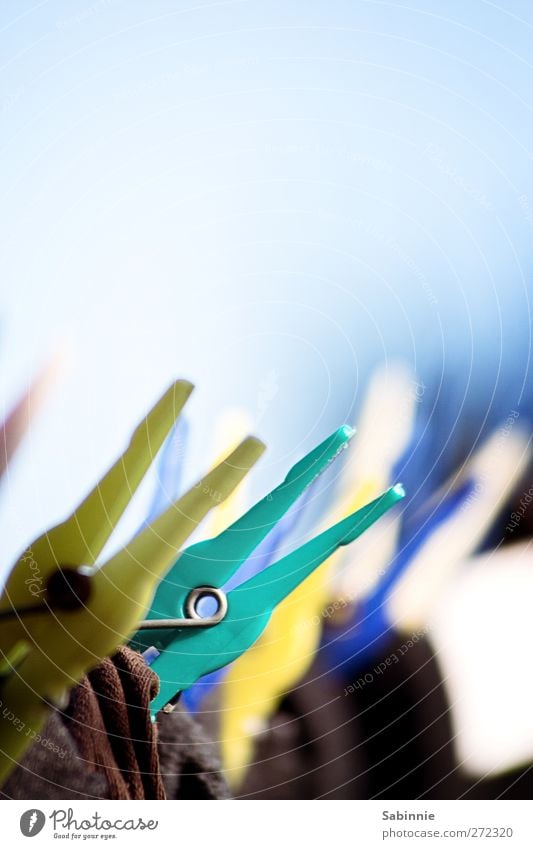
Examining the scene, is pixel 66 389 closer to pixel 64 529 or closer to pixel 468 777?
pixel 64 529

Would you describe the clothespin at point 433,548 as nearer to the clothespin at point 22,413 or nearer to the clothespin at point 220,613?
the clothespin at point 220,613

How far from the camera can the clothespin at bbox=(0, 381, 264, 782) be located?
434 millimetres

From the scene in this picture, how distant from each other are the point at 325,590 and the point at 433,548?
0.21 ft

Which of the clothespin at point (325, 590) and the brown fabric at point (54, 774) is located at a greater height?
the clothespin at point (325, 590)

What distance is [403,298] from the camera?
537mm

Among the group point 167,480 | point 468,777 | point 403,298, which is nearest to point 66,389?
point 167,480

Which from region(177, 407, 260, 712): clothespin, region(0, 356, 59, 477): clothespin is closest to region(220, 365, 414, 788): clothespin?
region(177, 407, 260, 712): clothespin

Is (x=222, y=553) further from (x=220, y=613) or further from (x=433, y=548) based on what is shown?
(x=433, y=548)

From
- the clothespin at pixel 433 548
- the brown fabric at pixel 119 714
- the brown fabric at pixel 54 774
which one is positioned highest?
the clothespin at pixel 433 548

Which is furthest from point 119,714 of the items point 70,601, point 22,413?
point 22,413

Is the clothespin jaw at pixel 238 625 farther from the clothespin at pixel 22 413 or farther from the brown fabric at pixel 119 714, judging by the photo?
the clothespin at pixel 22 413

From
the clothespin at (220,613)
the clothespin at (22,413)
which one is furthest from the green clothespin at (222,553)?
the clothespin at (22,413)

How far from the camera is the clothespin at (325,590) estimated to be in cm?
52

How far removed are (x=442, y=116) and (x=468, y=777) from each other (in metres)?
0.36
